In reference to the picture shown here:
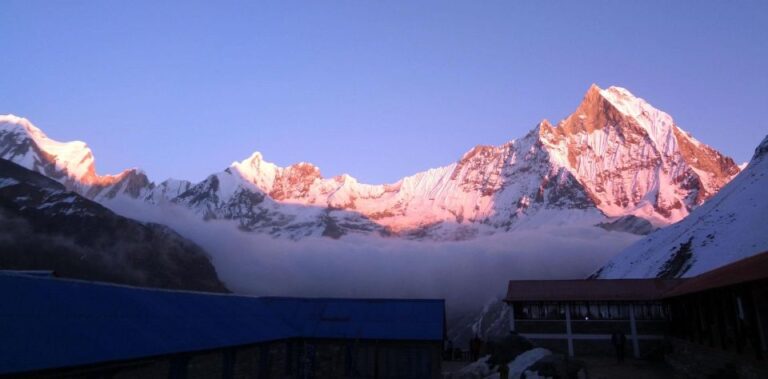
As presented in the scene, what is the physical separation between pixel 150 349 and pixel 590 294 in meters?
27.9

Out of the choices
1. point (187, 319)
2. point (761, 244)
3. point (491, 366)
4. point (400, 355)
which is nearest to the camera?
point (187, 319)

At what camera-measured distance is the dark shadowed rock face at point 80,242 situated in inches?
4114

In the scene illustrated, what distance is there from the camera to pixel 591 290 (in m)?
36.2

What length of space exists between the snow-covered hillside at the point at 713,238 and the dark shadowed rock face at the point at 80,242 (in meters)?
90.1

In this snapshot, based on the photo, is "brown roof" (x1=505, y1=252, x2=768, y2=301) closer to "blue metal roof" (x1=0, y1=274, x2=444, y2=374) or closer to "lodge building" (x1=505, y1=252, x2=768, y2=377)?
"lodge building" (x1=505, y1=252, x2=768, y2=377)

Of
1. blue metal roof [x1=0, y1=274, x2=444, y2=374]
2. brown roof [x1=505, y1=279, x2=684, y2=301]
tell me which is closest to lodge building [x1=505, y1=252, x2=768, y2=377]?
brown roof [x1=505, y1=279, x2=684, y2=301]

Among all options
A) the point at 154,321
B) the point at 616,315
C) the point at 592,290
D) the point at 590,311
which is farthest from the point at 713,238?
the point at 154,321

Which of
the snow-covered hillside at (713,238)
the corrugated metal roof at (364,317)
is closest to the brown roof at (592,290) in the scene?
the corrugated metal roof at (364,317)

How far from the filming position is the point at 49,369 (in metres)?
11.9

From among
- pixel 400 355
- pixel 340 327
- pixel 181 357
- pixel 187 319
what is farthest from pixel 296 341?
pixel 181 357

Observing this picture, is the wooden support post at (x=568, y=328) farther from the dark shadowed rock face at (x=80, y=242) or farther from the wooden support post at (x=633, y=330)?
the dark shadowed rock face at (x=80, y=242)

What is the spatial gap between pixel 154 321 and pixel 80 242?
118354 millimetres

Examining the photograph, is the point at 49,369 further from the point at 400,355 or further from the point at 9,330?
the point at 400,355

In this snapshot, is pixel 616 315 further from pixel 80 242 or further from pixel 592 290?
pixel 80 242
